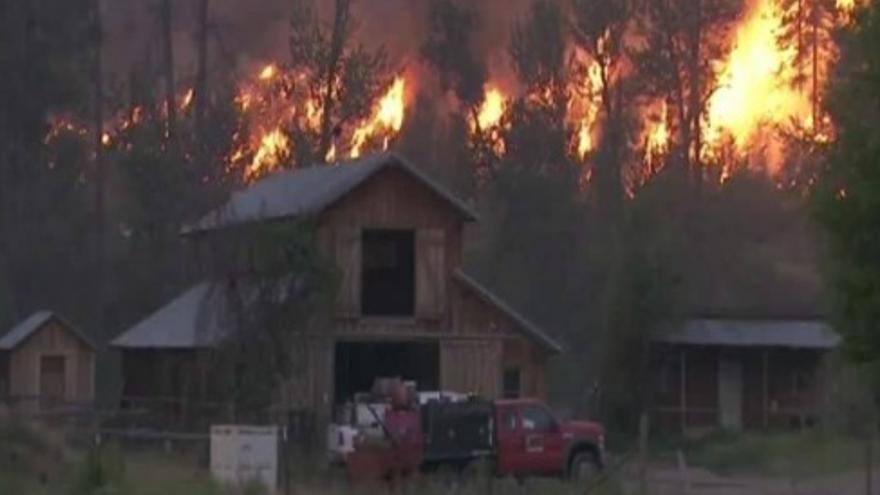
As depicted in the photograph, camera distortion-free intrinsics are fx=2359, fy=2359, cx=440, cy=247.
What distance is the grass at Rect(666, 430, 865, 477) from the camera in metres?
51.1

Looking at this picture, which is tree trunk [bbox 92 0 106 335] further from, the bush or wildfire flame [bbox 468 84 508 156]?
the bush

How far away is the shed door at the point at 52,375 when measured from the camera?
6388cm

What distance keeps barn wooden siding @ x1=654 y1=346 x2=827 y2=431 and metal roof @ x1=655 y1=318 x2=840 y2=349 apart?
0.46 metres

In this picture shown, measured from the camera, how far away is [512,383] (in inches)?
2372

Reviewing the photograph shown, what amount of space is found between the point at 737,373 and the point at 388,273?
12.1m

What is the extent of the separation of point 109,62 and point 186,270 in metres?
24.7

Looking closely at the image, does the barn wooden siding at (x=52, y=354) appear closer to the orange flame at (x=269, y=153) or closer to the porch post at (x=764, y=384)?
the porch post at (x=764, y=384)

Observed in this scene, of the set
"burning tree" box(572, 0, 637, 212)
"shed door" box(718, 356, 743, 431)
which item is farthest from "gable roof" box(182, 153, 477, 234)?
"burning tree" box(572, 0, 637, 212)

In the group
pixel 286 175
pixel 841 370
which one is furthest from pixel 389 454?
pixel 286 175

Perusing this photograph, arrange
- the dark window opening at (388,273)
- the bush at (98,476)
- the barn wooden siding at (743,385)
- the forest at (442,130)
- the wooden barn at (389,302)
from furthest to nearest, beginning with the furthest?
the forest at (442,130) < the barn wooden siding at (743,385) < the dark window opening at (388,273) < the wooden barn at (389,302) < the bush at (98,476)

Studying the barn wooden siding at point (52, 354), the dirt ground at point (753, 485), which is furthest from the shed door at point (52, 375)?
the dirt ground at point (753, 485)

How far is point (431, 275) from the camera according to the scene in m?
58.3

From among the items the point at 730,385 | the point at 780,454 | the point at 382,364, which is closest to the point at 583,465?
the point at 780,454

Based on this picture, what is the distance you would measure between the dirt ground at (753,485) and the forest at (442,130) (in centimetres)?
3149
